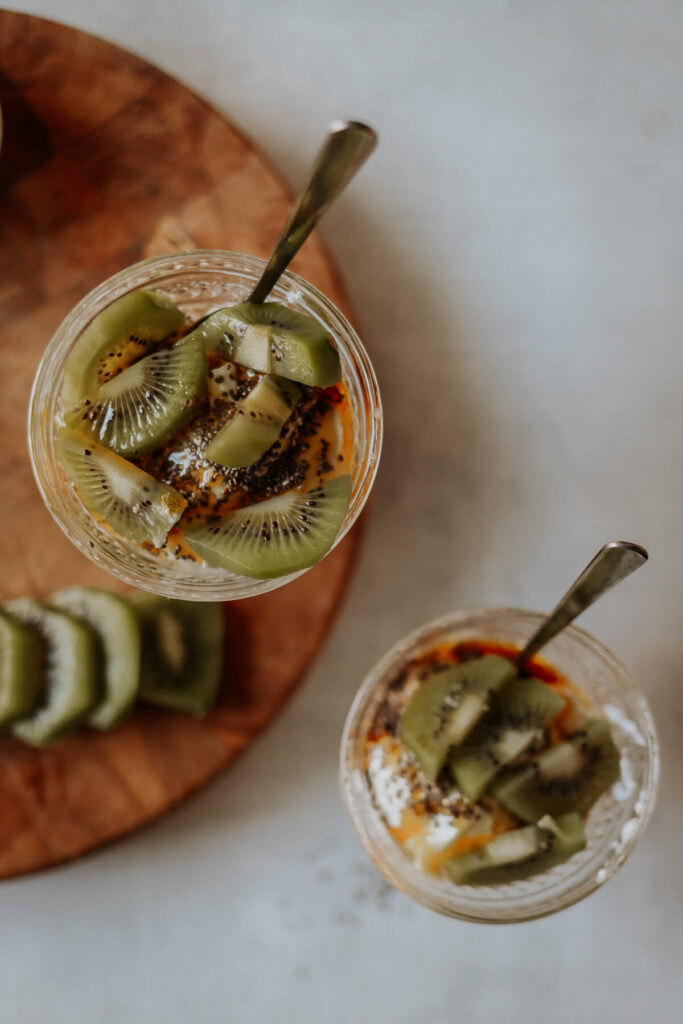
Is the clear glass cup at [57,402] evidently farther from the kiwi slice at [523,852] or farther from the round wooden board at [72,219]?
the kiwi slice at [523,852]

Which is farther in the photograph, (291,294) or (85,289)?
(85,289)

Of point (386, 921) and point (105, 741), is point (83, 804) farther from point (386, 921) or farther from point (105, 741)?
point (386, 921)

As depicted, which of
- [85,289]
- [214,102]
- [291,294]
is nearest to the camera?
[291,294]

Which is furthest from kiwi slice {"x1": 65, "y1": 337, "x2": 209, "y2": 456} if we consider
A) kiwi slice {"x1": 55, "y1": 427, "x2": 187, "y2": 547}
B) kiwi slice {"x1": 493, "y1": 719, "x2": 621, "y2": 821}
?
kiwi slice {"x1": 493, "y1": 719, "x2": 621, "y2": 821}

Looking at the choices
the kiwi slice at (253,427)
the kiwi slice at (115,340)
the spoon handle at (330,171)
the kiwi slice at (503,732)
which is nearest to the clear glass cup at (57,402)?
the kiwi slice at (115,340)

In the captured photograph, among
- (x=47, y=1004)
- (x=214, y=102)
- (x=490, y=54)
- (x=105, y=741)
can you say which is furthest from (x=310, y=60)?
(x=47, y=1004)

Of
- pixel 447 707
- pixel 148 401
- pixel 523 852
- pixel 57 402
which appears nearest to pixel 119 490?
pixel 148 401
